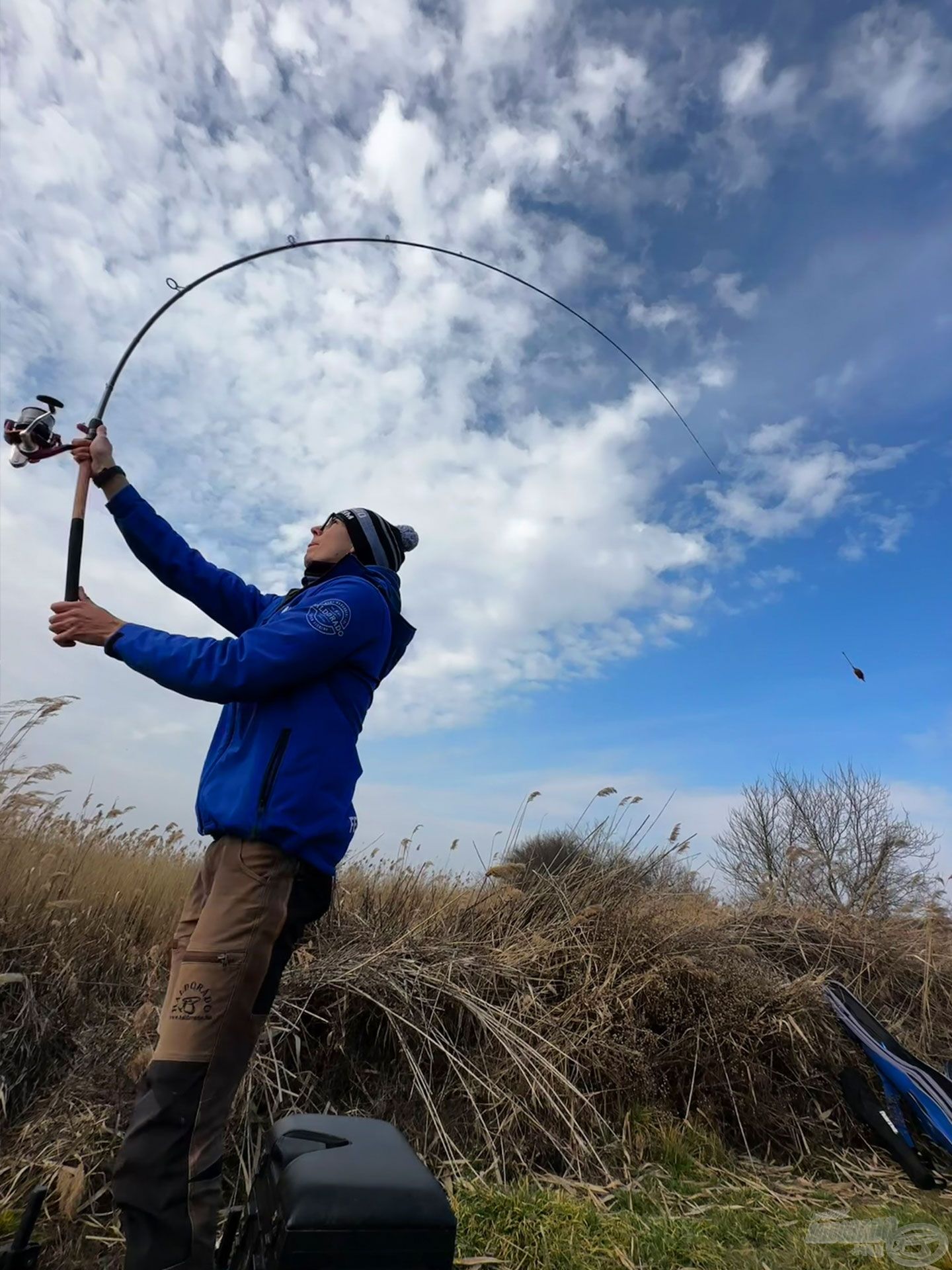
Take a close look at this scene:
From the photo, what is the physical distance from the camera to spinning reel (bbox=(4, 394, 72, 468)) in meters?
2.31

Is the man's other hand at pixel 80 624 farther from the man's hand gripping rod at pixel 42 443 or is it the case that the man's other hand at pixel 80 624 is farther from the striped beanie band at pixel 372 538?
the striped beanie band at pixel 372 538

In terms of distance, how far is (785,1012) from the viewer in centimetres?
430

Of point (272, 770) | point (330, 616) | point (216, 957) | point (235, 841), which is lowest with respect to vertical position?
point (216, 957)

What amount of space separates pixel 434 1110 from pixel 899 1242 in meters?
1.72

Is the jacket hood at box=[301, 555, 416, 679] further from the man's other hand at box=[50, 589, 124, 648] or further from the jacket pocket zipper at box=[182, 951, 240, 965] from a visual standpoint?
the jacket pocket zipper at box=[182, 951, 240, 965]

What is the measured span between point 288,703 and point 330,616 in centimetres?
27

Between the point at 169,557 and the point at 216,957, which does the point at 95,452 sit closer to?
the point at 169,557

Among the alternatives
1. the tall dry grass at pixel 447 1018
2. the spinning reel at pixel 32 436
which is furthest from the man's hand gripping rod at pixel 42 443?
the tall dry grass at pixel 447 1018

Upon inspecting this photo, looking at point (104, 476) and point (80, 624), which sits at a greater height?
point (104, 476)

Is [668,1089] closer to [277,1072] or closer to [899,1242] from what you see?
[899,1242]

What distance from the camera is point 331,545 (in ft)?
8.11

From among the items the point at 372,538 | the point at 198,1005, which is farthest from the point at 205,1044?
the point at 372,538

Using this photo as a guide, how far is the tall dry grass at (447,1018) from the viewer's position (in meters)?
2.87

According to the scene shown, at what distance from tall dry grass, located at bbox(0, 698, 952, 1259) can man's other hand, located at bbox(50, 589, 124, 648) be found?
4.36 feet
